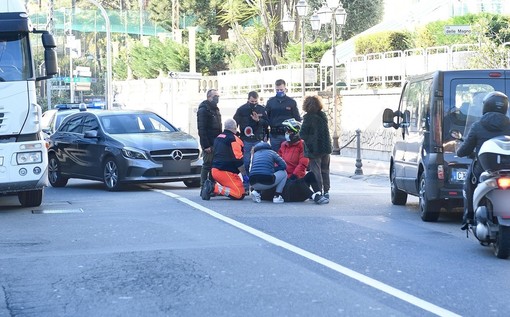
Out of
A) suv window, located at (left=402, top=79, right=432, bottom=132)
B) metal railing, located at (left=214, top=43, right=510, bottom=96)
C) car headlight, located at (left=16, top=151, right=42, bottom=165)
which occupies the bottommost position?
car headlight, located at (left=16, top=151, right=42, bottom=165)

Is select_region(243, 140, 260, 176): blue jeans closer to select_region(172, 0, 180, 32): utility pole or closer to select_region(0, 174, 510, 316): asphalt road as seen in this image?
select_region(0, 174, 510, 316): asphalt road

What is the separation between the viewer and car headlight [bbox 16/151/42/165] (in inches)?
627

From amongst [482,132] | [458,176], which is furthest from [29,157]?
[482,132]

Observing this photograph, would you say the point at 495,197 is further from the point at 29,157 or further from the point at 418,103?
the point at 29,157

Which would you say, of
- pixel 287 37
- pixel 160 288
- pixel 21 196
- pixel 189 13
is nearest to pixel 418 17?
pixel 287 37

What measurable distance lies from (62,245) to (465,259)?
433cm

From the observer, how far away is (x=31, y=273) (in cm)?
982

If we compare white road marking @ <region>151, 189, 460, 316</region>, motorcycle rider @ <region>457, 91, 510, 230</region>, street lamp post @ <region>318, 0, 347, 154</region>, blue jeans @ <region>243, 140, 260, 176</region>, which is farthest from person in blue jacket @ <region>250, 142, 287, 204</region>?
street lamp post @ <region>318, 0, 347, 154</region>

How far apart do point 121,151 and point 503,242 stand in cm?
1043

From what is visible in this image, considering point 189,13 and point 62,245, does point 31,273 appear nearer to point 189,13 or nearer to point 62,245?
point 62,245

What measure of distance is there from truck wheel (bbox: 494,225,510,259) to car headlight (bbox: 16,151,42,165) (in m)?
7.86

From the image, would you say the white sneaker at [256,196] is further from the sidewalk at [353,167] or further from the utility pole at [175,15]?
the utility pole at [175,15]

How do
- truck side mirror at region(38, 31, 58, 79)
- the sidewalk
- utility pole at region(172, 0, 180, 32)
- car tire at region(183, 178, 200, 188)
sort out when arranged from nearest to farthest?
1. truck side mirror at region(38, 31, 58, 79)
2. car tire at region(183, 178, 200, 188)
3. the sidewalk
4. utility pole at region(172, 0, 180, 32)

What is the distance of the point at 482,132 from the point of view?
11.2 m
